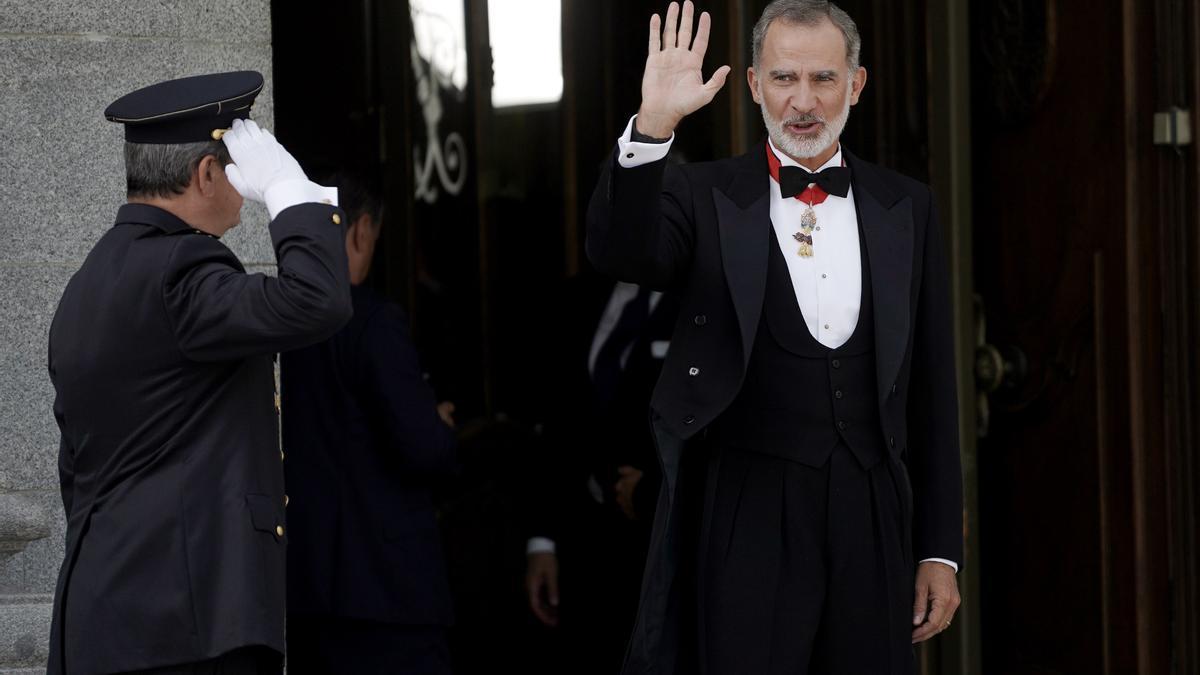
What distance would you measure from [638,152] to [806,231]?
0.45 m

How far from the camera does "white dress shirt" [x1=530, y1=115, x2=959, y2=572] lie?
110 inches

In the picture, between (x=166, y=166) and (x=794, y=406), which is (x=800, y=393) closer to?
(x=794, y=406)

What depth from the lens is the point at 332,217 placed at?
2.46 metres

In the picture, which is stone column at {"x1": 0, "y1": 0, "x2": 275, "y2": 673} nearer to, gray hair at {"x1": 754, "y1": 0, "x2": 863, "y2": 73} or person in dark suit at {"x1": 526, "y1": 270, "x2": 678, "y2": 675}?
gray hair at {"x1": 754, "y1": 0, "x2": 863, "y2": 73}

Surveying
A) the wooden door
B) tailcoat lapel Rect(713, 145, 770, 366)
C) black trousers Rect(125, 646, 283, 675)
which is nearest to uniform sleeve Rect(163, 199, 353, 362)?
black trousers Rect(125, 646, 283, 675)

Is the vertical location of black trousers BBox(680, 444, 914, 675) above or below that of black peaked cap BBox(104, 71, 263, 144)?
below

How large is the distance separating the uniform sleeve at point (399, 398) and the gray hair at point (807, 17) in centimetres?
119

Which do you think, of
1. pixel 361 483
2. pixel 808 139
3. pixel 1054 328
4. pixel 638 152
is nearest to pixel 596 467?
pixel 361 483

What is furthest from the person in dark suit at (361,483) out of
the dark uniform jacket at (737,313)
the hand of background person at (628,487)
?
the dark uniform jacket at (737,313)

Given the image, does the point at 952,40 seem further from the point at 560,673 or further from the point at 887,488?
the point at 560,673

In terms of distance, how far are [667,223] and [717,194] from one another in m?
0.11

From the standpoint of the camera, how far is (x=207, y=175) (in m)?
2.51

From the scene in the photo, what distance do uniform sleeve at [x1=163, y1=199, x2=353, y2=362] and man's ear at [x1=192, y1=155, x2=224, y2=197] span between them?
0.10 m

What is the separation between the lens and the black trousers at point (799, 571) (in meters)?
2.72
